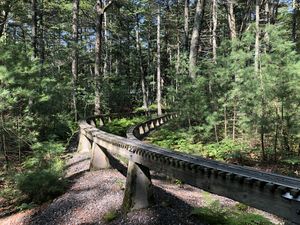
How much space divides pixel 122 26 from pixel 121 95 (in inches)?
328

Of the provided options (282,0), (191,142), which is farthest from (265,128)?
(282,0)

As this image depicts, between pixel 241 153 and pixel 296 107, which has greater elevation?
pixel 296 107

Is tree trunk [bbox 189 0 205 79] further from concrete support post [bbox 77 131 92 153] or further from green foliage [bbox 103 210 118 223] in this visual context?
green foliage [bbox 103 210 118 223]

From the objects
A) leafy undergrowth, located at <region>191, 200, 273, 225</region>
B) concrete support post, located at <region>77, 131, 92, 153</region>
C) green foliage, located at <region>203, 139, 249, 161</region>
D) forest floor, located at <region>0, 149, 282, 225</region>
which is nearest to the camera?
leafy undergrowth, located at <region>191, 200, 273, 225</region>

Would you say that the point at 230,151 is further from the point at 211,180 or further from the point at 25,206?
the point at 211,180

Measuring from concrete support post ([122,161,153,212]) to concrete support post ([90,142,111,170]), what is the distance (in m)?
3.51

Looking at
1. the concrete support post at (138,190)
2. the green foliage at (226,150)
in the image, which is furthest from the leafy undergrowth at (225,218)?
the green foliage at (226,150)

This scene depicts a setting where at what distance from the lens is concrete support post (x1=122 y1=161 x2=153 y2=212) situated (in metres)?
7.05

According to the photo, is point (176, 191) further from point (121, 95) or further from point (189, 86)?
point (121, 95)

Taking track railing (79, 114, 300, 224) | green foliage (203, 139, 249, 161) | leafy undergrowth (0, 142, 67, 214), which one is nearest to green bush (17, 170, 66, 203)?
leafy undergrowth (0, 142, 67, 214)

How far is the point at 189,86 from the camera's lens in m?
14.4

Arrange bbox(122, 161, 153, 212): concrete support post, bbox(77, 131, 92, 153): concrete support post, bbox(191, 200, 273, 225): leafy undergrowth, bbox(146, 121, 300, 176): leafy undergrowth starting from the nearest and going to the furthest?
bbox(191, 200, 273, 225): leafy undergrowth → bbox(122, 161, 153, 212): concrete support post → bbox(146, 121, 300, 176): leafy undergrowth → bbox(77, 131, 92, 153): concrete support post

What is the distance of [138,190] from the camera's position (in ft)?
23.2

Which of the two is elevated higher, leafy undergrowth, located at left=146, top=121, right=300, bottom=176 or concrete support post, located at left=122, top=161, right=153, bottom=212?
concrete support post, located at left=122, top=161, right=153, bottom=212
